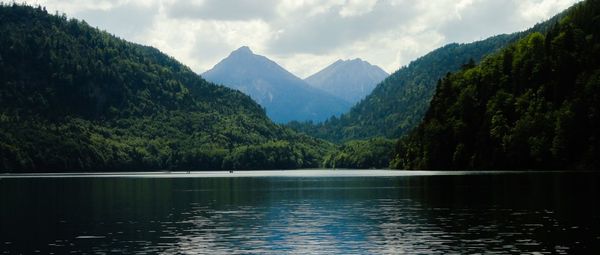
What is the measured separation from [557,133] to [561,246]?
5933 inches

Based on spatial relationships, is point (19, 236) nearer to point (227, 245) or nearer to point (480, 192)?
point (227, 245)

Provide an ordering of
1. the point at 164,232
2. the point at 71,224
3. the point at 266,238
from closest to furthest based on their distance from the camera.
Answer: the point at 266,238 < the point at 164,232 < the point at 71,224

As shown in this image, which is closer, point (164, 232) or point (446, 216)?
point (164, 232)

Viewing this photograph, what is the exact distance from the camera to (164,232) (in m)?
64.8

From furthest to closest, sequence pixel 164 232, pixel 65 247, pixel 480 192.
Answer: pixel 480 192 < pixel 164 232 < pixel 65 247

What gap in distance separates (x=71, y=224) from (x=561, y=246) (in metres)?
43.5

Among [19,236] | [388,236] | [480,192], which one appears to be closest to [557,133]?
[480,192]

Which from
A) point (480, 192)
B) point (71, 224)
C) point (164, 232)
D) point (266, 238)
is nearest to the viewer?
point (266, 238)

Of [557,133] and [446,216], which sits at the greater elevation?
[557,133]

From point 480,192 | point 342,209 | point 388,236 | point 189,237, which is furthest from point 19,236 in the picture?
point 480,192

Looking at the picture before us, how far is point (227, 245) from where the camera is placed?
5575 centimetres

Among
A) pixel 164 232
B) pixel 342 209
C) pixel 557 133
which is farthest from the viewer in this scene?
pixel 557 133

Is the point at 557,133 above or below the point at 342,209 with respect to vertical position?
above

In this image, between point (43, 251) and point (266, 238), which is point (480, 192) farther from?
point (43, 251)
